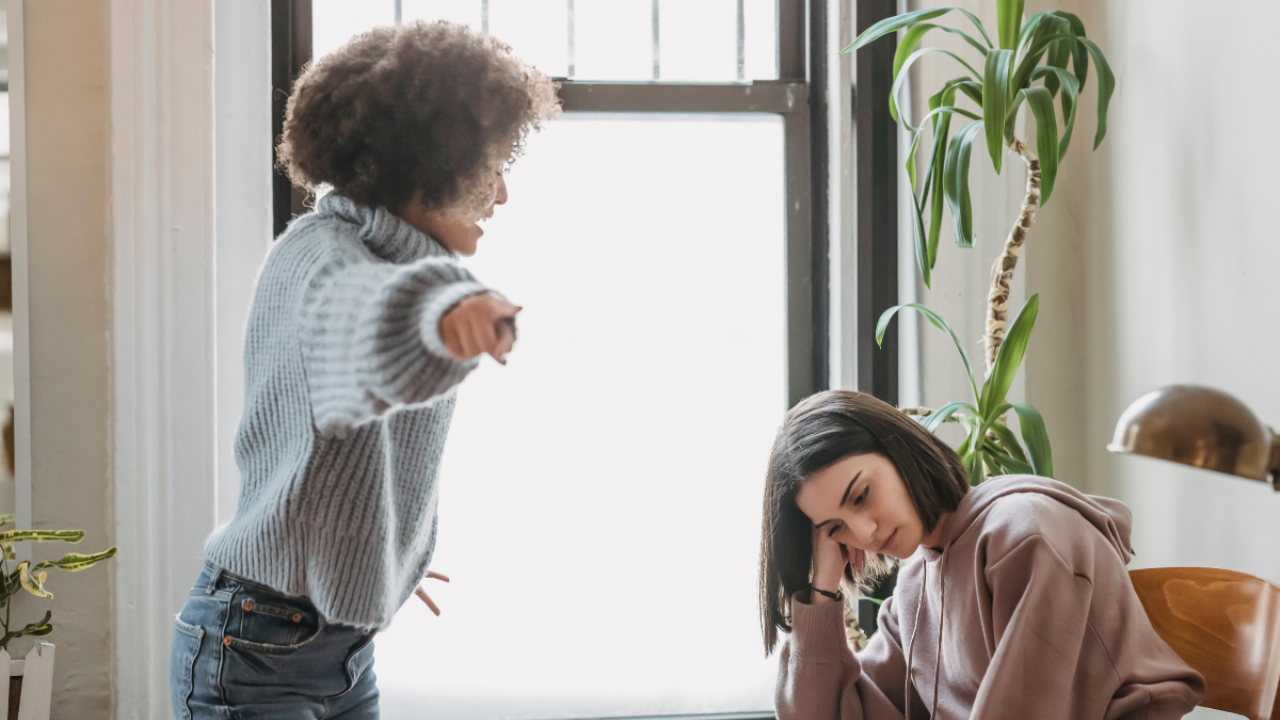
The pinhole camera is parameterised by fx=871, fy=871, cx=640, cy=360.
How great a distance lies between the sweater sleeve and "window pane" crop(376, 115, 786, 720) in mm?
1173

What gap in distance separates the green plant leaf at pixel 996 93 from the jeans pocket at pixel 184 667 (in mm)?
1200

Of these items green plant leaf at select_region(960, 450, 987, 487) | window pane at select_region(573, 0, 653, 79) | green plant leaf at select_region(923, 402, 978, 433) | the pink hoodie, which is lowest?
the pink hoodie

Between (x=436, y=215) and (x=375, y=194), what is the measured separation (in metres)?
0.06

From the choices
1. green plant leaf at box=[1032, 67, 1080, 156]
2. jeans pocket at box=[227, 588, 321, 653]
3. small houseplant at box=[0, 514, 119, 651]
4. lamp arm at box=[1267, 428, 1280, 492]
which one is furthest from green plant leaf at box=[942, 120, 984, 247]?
small houseplant at box=[0, 514, 119, 651]

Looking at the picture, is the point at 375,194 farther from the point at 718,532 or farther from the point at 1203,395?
the point at 718,532

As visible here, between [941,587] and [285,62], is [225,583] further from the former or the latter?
[285,62]

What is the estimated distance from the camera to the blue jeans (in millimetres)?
822

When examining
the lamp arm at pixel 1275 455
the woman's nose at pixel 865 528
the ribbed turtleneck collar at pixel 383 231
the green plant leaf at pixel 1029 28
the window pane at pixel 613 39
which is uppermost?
the window pane at pixel 613 39

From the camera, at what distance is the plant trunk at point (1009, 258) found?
4.57 feet

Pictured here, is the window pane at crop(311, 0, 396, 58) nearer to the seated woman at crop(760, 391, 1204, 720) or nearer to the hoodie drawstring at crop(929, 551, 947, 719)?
the seated woman at crop(760, 391, 1204, 720)

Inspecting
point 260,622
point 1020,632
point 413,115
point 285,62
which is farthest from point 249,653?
point 285,62

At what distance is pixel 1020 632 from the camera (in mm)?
962

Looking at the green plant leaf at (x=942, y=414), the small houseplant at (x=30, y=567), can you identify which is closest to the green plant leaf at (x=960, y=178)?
the green plant leaf at (x=942, y=414)

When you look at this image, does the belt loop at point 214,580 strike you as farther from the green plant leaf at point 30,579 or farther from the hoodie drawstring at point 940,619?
the hoodie drawstring at point 940,619
